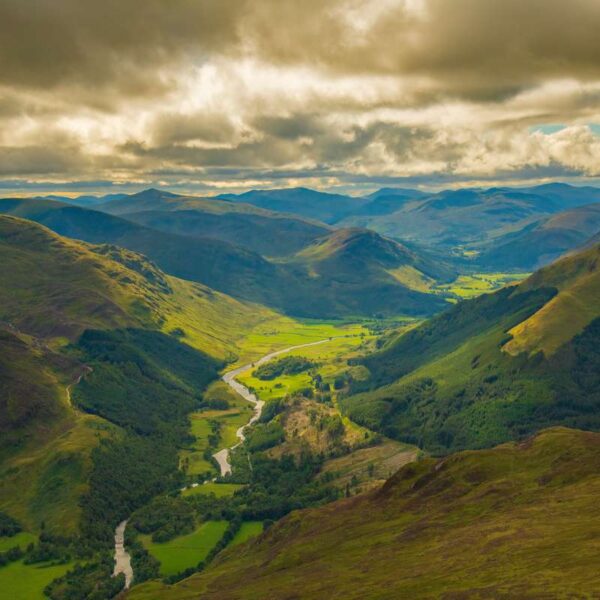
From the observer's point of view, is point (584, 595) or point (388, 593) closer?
point (584, 595)

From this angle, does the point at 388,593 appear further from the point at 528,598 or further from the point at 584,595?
the point at 584,595

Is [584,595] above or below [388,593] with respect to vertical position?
above

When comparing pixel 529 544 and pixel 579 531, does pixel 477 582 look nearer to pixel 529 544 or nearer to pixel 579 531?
pixel 529 544

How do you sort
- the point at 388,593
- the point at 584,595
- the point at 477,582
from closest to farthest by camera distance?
the point at 584,595 < the point at 477,582 < the point at 388,593

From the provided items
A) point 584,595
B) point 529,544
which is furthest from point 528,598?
point 529,544

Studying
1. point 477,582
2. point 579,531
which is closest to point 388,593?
point 477,582

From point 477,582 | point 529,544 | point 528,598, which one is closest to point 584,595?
point 528,598

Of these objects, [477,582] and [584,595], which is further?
[477,582]

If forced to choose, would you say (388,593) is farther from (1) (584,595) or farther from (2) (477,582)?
(1) (584,595)

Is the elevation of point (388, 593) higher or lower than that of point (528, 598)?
lower

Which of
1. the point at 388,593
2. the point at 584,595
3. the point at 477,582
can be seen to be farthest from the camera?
the point at 388,593
